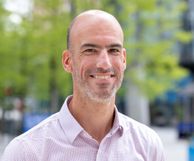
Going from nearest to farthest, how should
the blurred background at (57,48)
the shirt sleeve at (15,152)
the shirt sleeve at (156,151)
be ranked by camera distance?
1. the shirt sleeve at (15,152)
2. the shirt sleeve at (156,151)
3. the blurred background at (57,48)

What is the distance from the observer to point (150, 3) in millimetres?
16609

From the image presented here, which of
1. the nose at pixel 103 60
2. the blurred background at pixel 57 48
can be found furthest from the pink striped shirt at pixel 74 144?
the blurred background at pixel 57 48

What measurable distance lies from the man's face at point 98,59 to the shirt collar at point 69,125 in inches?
5.5

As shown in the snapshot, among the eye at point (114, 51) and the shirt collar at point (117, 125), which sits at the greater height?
the eye at point (114, 51)

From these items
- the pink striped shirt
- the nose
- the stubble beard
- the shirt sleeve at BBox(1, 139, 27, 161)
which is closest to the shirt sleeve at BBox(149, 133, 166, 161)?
the pink striped shirt

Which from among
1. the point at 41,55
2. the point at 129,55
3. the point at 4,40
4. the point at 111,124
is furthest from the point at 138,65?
the point at 111,124

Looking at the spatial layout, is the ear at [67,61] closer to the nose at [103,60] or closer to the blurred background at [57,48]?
the nose at [103,60]

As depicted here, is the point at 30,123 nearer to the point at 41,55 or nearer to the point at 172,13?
the point at 41,55

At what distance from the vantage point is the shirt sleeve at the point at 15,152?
1938mm

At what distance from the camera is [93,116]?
211 centimetres

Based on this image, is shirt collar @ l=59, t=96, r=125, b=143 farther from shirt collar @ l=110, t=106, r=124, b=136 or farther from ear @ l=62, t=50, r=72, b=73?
ear @ l=62, t=50, r=72, b=73

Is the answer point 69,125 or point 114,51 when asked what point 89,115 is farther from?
point 114,51

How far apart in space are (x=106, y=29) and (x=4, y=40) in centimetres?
1558

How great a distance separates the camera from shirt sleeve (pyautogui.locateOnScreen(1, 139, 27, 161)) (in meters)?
1.94
